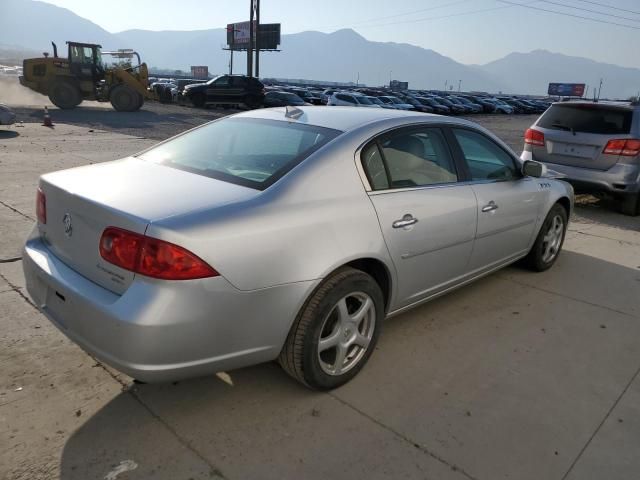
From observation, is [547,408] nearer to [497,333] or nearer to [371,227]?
[497,333]

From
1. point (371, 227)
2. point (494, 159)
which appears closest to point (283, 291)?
point (371, 227)

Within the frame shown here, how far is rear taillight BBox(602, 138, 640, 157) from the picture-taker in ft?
22.3

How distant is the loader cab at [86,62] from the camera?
21655mm

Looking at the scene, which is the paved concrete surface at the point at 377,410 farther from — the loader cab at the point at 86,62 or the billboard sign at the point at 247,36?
the billboard sign at the point at 247,36

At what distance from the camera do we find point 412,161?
320cm

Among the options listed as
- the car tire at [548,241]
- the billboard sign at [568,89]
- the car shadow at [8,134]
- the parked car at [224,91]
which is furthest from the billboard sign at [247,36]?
the billboard sign at [568,89]

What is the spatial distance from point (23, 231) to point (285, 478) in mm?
4088

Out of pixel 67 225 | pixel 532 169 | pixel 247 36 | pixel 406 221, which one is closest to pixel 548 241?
pixel 532 169

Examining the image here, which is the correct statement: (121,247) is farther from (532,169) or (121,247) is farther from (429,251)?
(532,169)

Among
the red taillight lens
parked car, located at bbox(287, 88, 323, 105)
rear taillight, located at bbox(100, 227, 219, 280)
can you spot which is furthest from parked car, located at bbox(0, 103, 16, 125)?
parked car, located at bbox(287, 88, 323, 105)

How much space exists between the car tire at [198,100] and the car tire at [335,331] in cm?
2744

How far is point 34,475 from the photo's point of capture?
6.89 ft

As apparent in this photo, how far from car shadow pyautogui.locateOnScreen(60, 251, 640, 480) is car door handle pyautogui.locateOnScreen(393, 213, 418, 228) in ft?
2.81

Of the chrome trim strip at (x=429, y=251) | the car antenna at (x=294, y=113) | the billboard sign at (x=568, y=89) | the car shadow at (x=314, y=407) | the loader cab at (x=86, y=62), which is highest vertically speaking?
the billboard sign at (x=568, y=89)
